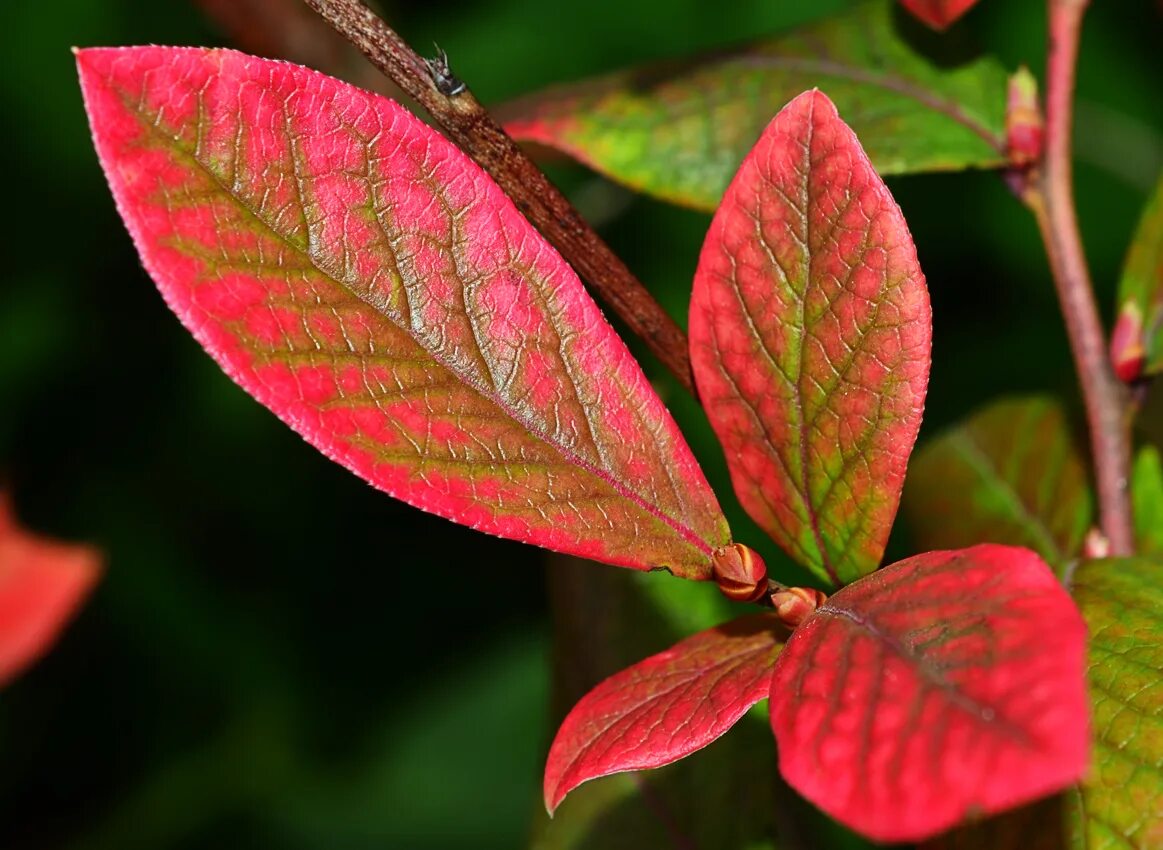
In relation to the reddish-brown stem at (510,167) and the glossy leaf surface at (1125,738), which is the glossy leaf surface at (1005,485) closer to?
the glossy leaf surface at (1125,738)

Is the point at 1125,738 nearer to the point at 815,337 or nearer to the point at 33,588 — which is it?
the point at 815,337

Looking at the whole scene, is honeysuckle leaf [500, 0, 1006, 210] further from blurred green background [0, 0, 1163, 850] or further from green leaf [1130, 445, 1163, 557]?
blurred green background [0, 0, 1163, 850]

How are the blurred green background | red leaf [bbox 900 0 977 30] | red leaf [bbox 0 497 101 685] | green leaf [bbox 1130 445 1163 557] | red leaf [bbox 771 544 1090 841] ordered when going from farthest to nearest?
the blurred green background → red leaf [bbox 0 497 101 685] → green leaf [bbox 1130 445 1163 557] → red leaf [bbox 900 0 977 30] → red leaf [bbox 771 544 1090 841]

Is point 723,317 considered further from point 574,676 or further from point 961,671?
point 574,676

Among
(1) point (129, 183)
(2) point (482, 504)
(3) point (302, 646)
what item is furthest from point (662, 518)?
(3) point (302, 646)

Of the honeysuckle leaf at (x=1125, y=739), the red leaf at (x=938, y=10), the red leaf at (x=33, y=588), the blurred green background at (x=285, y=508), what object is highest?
the red leaf at (x=938, y=10)

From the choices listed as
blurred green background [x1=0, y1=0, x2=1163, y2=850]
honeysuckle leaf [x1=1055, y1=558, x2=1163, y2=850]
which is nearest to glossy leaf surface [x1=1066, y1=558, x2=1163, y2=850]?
honeysuckle leaf [x1=1055, y1=558, x2=1163, y2=850]

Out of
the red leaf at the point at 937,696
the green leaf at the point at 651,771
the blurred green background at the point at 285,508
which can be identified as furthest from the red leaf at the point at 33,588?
the red leaf at the point at 937,696
